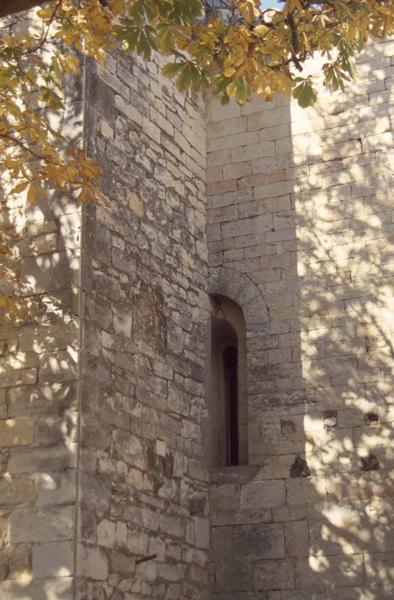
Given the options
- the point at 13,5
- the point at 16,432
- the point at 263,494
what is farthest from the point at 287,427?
the point at 13,5

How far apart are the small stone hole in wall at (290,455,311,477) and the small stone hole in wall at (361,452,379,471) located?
51 centimetres

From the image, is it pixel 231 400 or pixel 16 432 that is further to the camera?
pixel 231 400

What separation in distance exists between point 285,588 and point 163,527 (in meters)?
1.29

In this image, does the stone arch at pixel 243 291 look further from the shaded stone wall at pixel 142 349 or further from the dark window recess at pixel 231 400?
the dark window recess at pixel 231 400

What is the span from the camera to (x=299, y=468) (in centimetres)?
923

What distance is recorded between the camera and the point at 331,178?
32.9 feet

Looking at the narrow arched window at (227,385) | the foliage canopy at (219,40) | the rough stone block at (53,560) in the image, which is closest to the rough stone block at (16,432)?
the rough stone block at (53,560)

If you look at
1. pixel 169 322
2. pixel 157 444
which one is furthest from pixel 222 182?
pixel 157 444

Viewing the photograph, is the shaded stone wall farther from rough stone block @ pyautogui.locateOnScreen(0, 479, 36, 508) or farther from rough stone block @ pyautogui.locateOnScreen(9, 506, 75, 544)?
rough stone block @ pyautogui.locateOnScreen(0, 479, 36, 508)

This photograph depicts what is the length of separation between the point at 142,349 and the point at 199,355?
118 centimetres

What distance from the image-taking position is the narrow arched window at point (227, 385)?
9953 mm

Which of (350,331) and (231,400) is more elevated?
(350,331)

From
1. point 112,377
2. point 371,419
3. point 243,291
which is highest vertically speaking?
point 243,291

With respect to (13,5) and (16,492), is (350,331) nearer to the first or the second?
(16,492)
